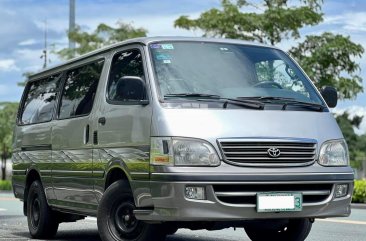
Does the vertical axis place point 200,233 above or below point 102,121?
below

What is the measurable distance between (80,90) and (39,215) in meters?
1.93

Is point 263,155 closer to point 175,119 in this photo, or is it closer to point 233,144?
point 233,144

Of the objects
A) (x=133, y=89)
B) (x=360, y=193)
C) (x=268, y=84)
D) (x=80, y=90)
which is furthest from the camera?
(x=360, y=193)

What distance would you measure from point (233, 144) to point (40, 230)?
4.04m

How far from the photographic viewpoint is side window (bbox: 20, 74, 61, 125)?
31.8 feet

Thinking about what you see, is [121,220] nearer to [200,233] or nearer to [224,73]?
[224,73]

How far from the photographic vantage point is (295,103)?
7129 millimetres

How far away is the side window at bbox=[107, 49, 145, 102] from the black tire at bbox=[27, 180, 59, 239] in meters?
2.37

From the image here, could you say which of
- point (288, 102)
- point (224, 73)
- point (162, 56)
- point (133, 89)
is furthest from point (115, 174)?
point (288, 102)

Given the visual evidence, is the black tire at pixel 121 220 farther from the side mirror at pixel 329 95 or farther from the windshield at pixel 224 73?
the side mirror at pixel 329 95

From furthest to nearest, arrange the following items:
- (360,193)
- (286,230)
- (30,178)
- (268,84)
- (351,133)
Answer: (351,133), (360,193), (30,178), (286,230), (268,84)

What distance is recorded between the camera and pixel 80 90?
8.70 m

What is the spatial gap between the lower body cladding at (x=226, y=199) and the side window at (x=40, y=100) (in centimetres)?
339

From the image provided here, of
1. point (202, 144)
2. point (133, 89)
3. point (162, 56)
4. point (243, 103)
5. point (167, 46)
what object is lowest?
point (202, 144)
